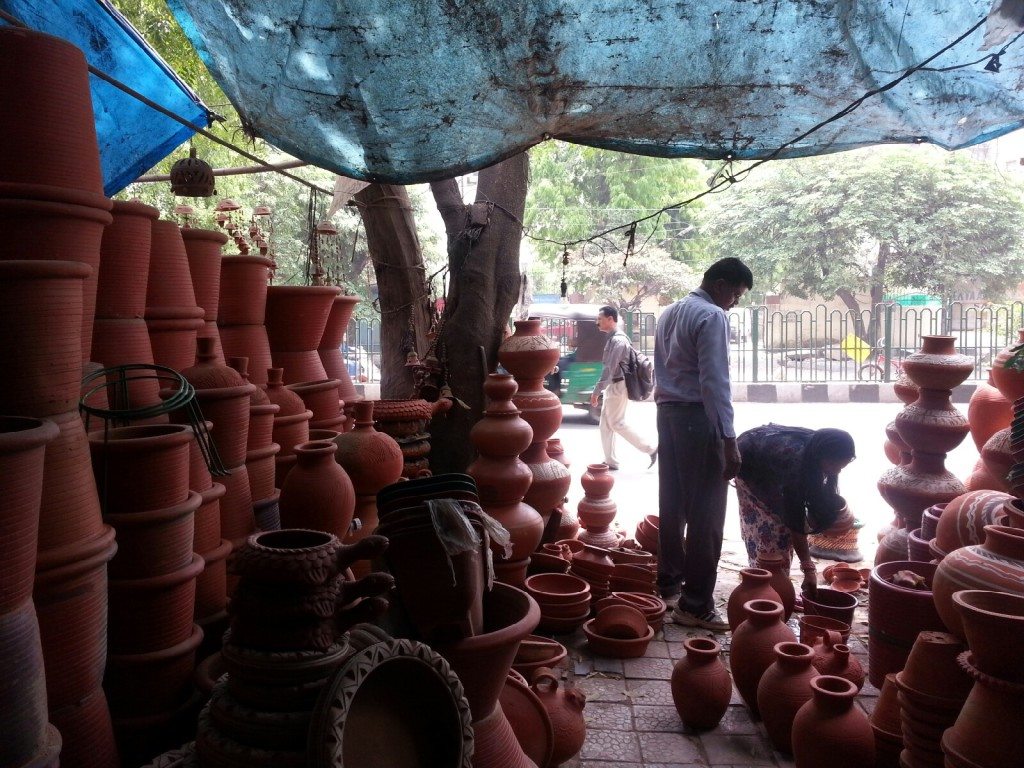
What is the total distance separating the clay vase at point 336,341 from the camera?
459 cm

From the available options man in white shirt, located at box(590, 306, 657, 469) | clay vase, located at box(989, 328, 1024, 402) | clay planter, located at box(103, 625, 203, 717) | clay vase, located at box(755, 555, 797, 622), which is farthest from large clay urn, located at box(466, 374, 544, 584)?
man in white shirt, located at box(590, 306, 657, 469)

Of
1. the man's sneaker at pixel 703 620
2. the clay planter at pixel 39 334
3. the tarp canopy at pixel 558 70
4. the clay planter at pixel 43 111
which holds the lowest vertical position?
the man's sneaker at pixel 703 620

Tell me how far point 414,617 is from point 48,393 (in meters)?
1.06

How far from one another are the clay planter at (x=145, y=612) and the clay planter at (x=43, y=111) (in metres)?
1.07

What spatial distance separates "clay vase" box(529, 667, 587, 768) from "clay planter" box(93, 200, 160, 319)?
1.88m

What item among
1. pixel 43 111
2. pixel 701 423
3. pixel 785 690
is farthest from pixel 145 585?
pixel 701 423

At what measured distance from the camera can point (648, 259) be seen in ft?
70.9

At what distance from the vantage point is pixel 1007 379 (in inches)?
154

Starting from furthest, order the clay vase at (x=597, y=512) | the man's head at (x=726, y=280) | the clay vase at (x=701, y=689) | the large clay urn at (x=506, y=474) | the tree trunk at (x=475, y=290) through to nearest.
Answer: the clay vase at (x=597, y=512), the tree trunk at (x=475, y=290), the man's head at (x=726, y=280), the large clay urn at (x=506, y=474), the clay vase at (x=701, y=689)

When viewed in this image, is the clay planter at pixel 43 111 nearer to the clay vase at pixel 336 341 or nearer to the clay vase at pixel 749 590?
the clay vase at pixel 336 341

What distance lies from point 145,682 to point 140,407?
0.80m

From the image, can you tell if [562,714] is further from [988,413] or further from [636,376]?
[636,376]

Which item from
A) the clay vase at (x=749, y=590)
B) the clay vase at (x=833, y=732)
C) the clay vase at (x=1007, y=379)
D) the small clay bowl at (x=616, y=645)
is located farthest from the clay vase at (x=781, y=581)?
the clay vase at (x=833, y=732)

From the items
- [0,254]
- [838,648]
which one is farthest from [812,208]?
[0,254]
